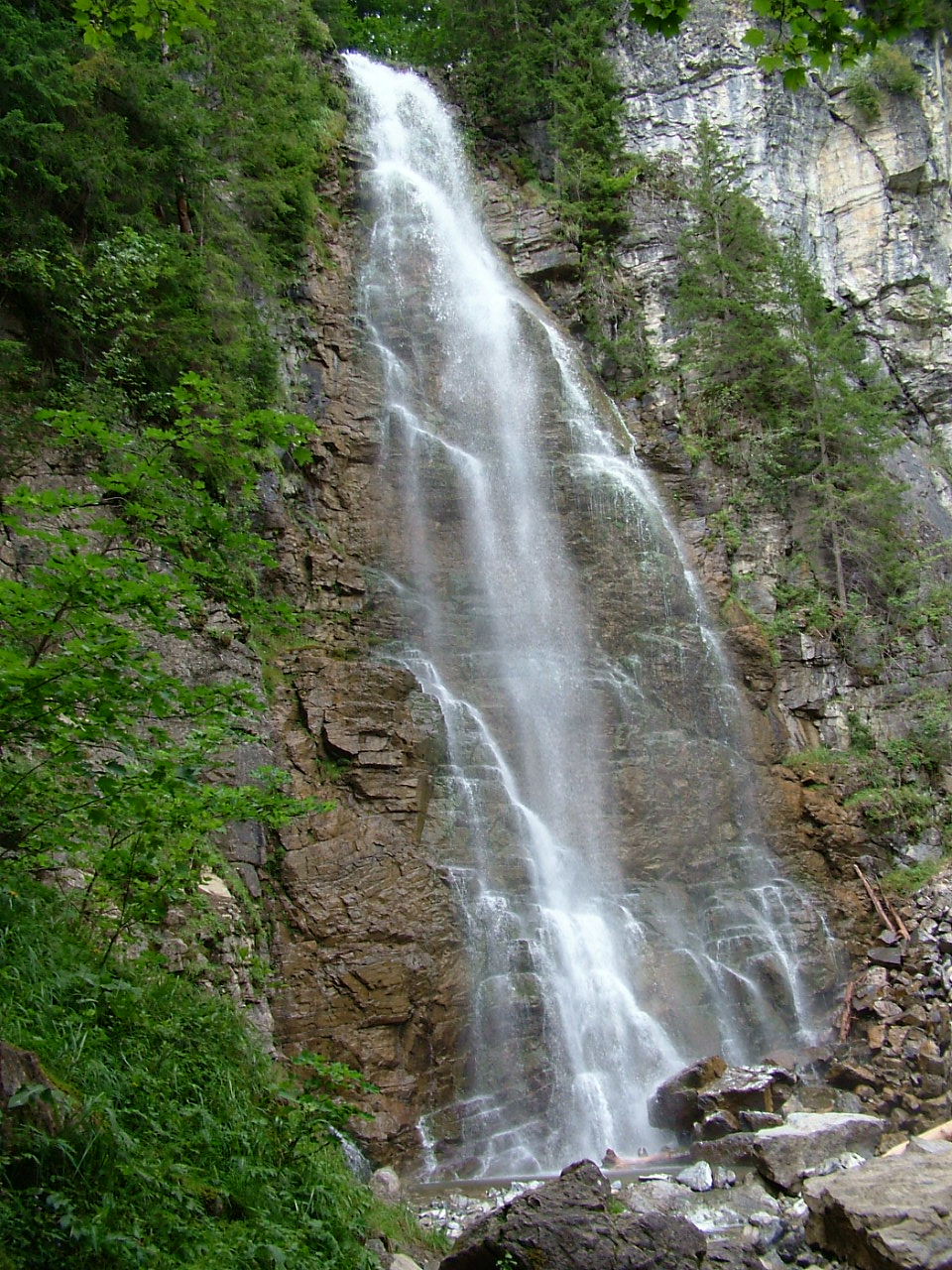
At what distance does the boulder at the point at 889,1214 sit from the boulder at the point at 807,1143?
40.6 inches

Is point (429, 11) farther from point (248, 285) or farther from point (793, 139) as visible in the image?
point (248, 285)

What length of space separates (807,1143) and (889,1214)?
227cm

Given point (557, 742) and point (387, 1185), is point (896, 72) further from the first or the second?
point (387, 1185)

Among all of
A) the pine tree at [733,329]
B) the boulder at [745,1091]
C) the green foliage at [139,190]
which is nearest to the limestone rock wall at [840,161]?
the pine tree at [733,329]

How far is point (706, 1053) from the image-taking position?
427 inches

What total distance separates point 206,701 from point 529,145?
25484 mm

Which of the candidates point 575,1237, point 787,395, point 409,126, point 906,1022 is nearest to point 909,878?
point 906,1022

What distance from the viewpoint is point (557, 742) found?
44.2 ft

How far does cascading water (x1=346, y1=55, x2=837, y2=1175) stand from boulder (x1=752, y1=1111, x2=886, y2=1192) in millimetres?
1769

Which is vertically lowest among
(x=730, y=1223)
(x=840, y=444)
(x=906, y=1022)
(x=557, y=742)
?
(x=906, y=1022)

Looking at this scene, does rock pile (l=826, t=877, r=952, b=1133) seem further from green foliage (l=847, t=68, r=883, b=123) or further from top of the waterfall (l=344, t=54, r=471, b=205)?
green foliage (l=847, t=68, r=883, b=123)

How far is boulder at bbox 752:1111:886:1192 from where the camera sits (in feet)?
25.8

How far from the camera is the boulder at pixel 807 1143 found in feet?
25.8

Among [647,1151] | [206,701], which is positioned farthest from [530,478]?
[206,701]
